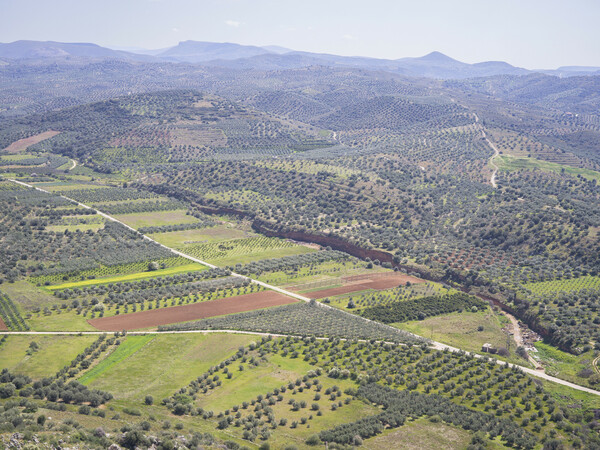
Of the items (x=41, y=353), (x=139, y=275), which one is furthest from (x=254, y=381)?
(x=139, y=275)

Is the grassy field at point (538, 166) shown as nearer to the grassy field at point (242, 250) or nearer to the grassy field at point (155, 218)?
the grassy field at point (242, 250)

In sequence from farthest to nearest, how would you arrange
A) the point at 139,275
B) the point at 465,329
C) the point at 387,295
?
1. the point at 139,275
2. the point at 387,295
3. the point at 465,329

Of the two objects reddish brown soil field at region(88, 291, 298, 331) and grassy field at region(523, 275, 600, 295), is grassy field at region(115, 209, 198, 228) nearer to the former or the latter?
reddish brown soil field at region(88, 291, 298, 331)

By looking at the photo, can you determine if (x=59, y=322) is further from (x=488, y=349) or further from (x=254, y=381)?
(x=488, y=349)

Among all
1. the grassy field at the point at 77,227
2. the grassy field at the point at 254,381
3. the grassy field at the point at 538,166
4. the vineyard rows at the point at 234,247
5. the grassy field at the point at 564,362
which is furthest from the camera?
the grassy field at the point at 538,166

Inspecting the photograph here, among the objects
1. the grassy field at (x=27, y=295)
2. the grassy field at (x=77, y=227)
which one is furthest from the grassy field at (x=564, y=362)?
the grassy field at (x=77, y=227)

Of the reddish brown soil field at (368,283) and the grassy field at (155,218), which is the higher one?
the grassy field at (155,218)

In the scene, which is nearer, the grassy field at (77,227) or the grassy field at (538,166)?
the grassy field at (77,227)
